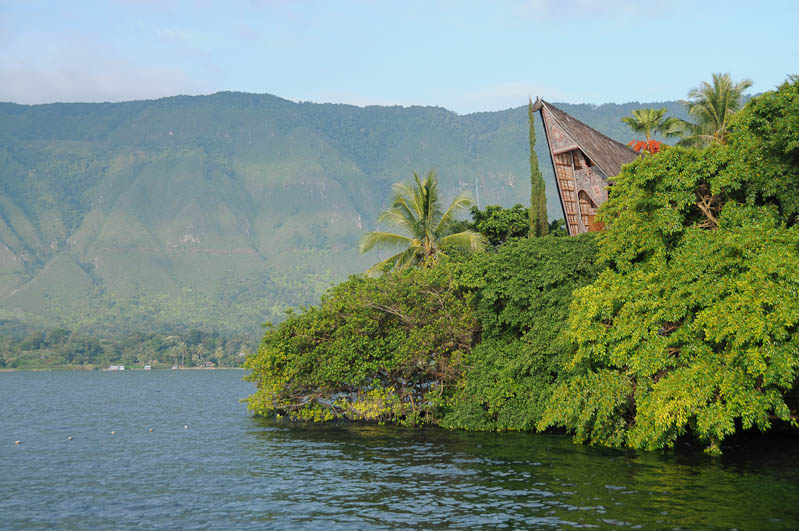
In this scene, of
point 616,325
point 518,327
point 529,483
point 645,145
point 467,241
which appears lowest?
point 529,483

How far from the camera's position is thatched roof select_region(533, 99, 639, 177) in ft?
108

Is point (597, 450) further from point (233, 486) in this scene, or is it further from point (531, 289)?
point (233, 486)

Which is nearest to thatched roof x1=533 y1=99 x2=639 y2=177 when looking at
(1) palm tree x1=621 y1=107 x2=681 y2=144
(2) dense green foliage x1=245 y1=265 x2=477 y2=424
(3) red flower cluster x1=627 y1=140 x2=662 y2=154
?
(3) red flower cluster x1=627 y1=140 x2=662 y2=154

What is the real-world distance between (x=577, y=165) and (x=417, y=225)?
34.8ft

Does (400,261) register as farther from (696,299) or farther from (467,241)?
(696,299)

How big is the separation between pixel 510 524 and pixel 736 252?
10502 millimetres

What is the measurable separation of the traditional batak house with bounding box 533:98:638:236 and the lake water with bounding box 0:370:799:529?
406 inches

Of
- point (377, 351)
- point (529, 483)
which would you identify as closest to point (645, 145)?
point (377, 351)

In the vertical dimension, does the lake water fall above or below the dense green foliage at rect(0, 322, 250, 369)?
above

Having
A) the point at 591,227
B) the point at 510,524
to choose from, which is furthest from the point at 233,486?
the point at 591,227

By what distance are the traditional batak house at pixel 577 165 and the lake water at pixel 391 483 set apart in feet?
33.8

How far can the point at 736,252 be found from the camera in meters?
21.9

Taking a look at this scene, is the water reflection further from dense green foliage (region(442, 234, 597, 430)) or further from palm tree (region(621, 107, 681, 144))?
palm tree (region(621, 107, 681, 144))

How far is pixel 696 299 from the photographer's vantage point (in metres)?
22.0
